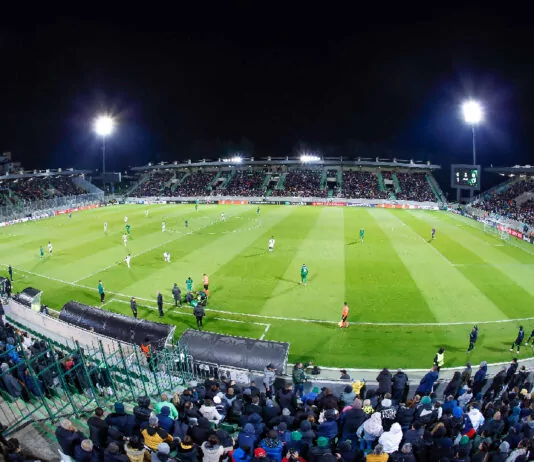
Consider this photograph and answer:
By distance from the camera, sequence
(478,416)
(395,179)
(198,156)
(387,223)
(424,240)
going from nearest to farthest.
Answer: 1. (478,416)
2. (424,240)
3. (387,223)
4. (395,179)
5. (198,156)

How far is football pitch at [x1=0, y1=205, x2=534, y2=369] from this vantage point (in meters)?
17.7

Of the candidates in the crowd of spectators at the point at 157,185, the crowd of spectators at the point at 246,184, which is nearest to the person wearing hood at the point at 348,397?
the crowd of spectators at the point at 246,184

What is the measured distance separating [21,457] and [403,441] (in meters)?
7.07

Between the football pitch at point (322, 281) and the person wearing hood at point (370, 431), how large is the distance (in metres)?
7.56

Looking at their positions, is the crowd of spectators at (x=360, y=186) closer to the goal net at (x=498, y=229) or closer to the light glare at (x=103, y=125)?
the goal net at (x=498, y=229)

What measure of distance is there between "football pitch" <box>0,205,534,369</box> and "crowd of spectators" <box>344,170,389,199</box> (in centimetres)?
3204

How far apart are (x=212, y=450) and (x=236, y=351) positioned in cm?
669

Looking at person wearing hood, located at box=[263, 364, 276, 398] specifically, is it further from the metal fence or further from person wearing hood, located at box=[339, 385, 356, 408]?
the metal fence

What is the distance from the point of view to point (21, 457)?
20.3 ft

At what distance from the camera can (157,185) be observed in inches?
3728

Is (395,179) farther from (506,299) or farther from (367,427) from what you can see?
(367,427)

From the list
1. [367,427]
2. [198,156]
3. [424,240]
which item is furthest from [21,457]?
[198,156]

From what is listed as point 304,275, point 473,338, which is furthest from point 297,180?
point 473,338

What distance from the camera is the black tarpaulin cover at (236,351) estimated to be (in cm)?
1323
